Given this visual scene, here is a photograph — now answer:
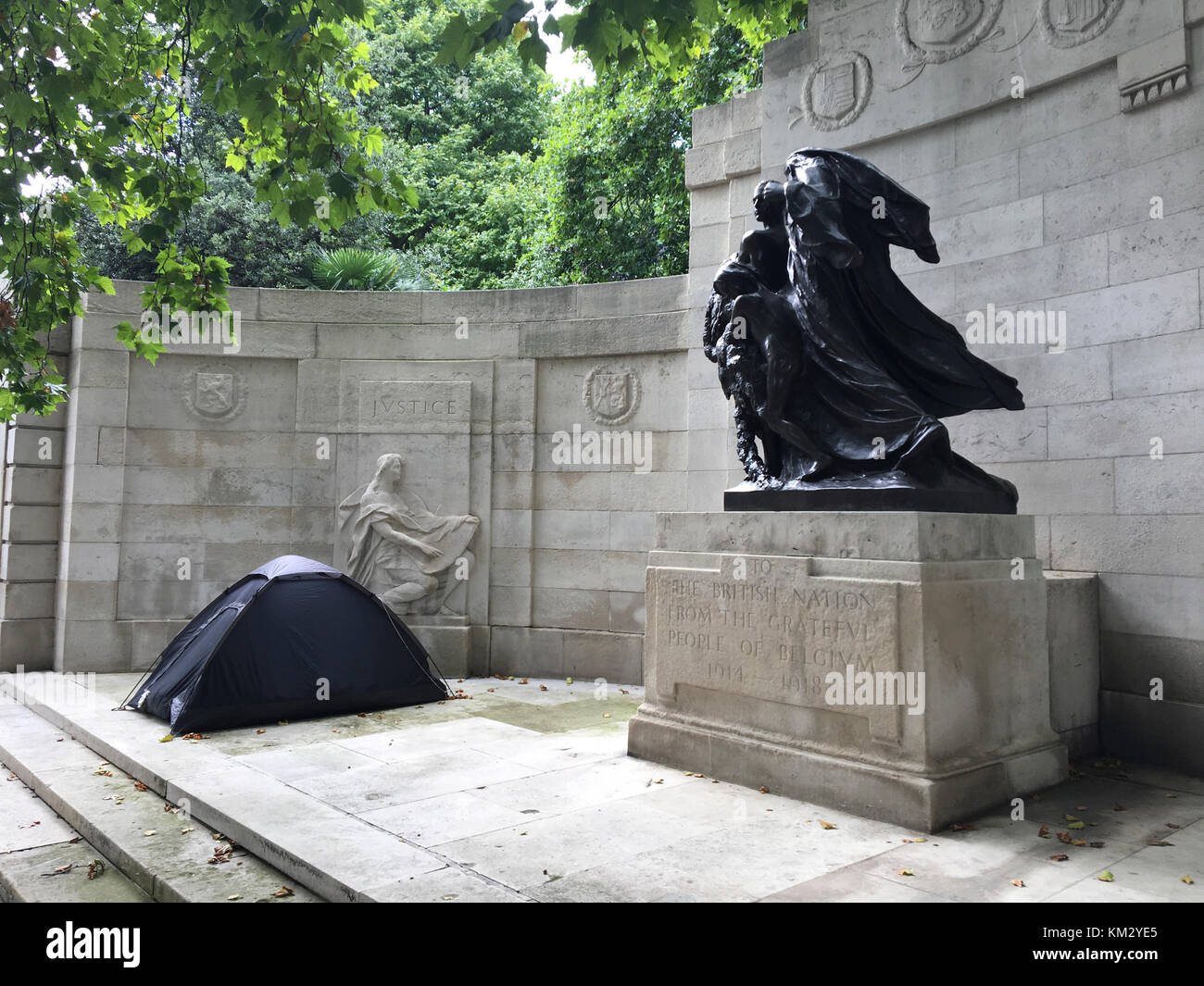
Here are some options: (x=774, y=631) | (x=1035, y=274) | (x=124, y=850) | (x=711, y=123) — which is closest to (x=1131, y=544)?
(x=1035, y=274)

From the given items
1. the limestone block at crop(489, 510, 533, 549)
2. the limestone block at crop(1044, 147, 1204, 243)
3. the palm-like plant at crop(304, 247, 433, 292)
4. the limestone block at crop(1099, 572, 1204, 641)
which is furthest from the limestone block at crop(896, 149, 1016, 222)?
the palm-like plant at crop(304, 247, 433, 292)

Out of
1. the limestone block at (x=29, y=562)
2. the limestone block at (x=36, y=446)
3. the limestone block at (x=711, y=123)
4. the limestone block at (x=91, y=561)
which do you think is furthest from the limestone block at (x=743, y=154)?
the limestone block at (x=29, y=562)

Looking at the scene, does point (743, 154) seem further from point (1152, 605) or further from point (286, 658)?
point (286, 658)

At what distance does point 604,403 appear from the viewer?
1048 cm

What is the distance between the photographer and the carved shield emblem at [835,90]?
28.7 feet

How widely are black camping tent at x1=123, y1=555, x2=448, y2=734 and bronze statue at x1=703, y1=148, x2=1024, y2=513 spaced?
13.6 feet

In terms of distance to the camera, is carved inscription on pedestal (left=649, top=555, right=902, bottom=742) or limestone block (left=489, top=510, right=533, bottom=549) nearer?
carved inscription on pedestal (left=649, top=555, right=902, bottom=742)

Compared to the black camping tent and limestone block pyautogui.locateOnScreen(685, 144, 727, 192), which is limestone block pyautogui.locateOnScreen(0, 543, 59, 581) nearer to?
the black camping tent

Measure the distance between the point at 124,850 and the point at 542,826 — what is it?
7.66 ft

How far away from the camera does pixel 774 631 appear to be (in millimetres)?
5496

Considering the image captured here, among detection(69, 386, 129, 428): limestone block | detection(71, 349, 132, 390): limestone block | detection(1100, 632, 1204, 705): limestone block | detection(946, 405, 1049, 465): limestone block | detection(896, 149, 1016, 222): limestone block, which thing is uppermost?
detection(896, 149, 1016, 222): limestone block

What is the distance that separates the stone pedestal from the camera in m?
4.85

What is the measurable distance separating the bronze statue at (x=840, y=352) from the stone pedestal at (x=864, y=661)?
0.40 metres

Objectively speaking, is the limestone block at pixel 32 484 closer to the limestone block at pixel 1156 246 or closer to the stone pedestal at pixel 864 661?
the stone pedestal at pixel 864 661
